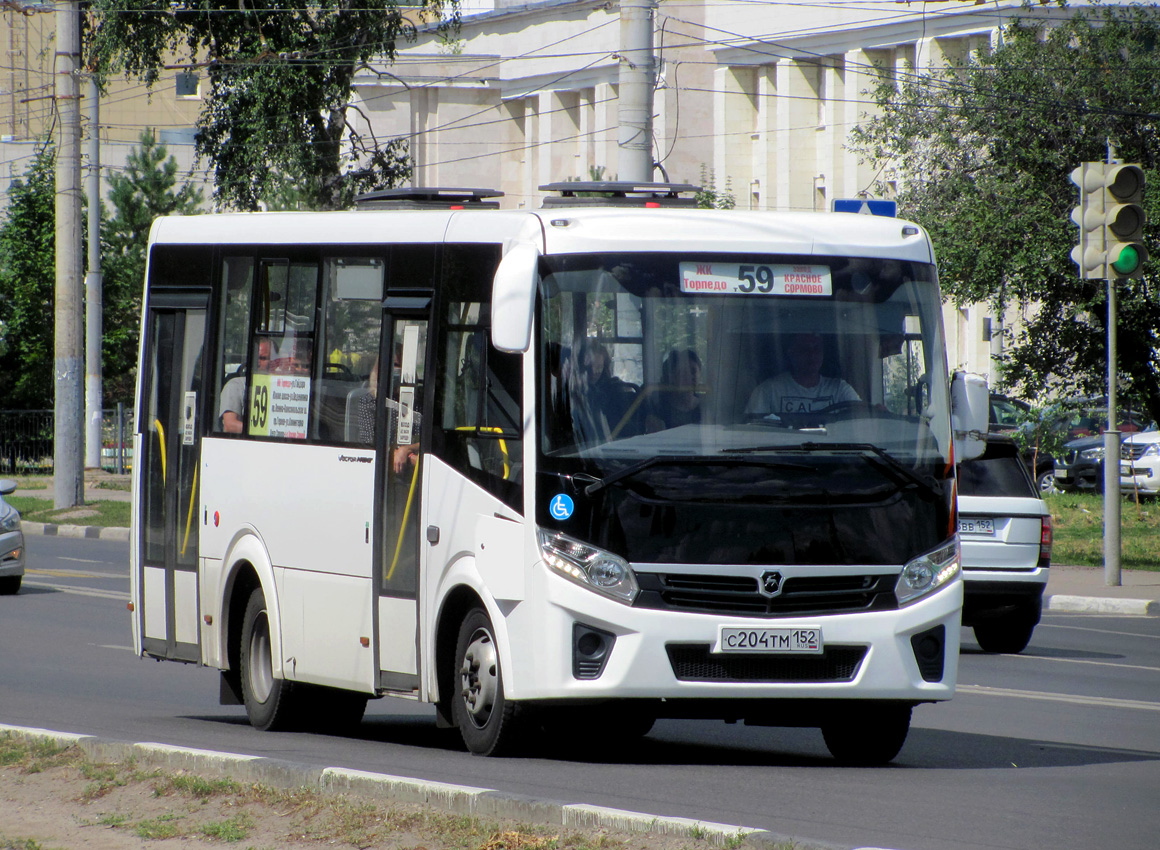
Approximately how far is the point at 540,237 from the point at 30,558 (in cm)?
1806

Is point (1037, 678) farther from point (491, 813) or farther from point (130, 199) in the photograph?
point (130, 199)

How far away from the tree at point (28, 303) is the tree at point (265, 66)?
39.3ft

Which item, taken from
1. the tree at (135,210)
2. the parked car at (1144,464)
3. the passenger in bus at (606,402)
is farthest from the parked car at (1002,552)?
the tree at (135,210)

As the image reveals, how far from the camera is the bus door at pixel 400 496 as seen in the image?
9.51 meters

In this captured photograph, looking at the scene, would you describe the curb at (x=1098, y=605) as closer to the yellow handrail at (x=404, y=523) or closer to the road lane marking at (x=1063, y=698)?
the road lane marking at (x=1063, y=698)

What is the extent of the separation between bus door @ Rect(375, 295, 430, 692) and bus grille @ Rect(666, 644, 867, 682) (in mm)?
1589

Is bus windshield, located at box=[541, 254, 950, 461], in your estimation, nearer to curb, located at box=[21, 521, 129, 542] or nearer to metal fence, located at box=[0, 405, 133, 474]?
curb, located at box=[21, 521, 129, 542]

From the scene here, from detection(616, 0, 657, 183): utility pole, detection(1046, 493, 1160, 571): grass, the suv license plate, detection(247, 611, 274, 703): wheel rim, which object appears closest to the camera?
detection(247, 611, 274, 703): wheel rim

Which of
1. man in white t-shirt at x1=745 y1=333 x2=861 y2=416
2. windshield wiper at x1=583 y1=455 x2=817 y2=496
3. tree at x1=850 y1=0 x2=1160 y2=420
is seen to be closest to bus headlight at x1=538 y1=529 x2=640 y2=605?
windshield wiper at x1=583 y1=455 x2=817 y2=496

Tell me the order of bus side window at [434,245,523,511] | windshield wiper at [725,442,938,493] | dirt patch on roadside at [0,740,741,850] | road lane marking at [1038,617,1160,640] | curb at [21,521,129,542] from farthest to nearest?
1. curb at [21,521,129,542]
2. road lane marking at [1038,617,1160,640]
3. bus side window at [434,245,523,511]
4. windshield wiper at [725,442,938,493]
5. dirt patch on roadside at [0,740,741,850]

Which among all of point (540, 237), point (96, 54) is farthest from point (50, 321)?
point (540, 237)

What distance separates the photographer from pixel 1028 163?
102 ft

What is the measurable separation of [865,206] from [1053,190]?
1724 centimetres

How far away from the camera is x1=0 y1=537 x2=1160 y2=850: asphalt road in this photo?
732cm
